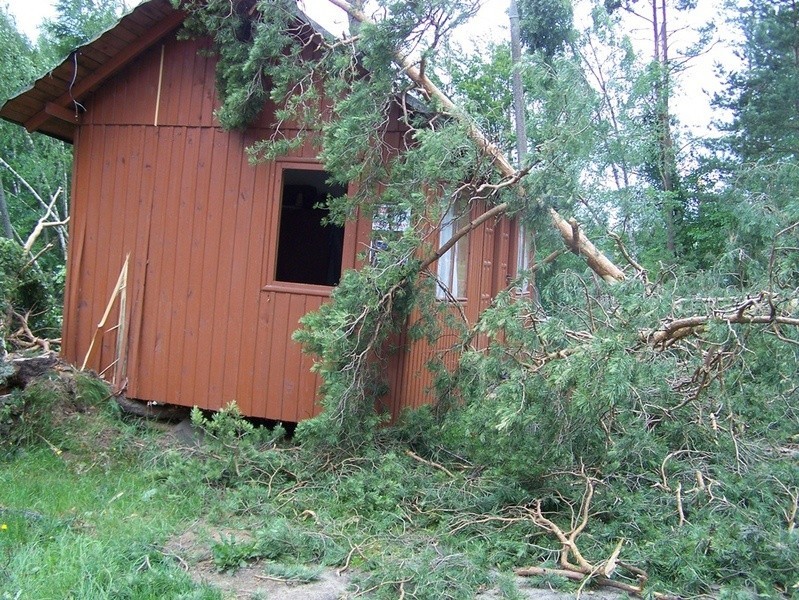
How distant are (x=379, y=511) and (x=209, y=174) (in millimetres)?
4020

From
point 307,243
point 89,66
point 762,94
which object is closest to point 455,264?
point 307,243

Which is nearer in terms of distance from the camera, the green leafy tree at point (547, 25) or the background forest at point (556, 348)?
the background forest at point (556, 348)

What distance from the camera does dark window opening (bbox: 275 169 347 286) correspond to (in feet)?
36.8

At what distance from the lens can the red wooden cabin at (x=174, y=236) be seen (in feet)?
23.8

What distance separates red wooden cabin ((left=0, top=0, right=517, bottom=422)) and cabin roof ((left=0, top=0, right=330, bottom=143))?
15 mm

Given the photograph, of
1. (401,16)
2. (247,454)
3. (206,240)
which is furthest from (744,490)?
(206,240)

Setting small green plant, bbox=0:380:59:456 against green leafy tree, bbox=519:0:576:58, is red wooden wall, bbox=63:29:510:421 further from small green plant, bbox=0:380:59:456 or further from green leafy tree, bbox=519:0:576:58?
green leafy tree, bbox=519:0:576:58

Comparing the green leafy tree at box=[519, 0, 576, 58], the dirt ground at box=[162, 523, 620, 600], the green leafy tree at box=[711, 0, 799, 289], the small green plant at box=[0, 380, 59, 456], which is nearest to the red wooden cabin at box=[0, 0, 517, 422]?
the small green plant at box=[0, 380, 59, 456]

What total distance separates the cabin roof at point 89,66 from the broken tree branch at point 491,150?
179 cm

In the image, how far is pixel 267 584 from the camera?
420 centimetres

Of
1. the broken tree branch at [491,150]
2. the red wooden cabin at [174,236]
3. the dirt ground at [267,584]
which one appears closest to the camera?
the dirt ground at [267,584]

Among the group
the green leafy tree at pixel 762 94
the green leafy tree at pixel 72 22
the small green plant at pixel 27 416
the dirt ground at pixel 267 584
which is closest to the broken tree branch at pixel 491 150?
the dirt ground at pixel 267 584

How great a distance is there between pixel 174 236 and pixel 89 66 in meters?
1.93

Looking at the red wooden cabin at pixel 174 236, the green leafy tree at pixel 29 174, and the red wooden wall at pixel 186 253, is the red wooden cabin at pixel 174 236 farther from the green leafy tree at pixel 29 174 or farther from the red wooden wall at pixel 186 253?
the green leafy tree at pixel 29 174
